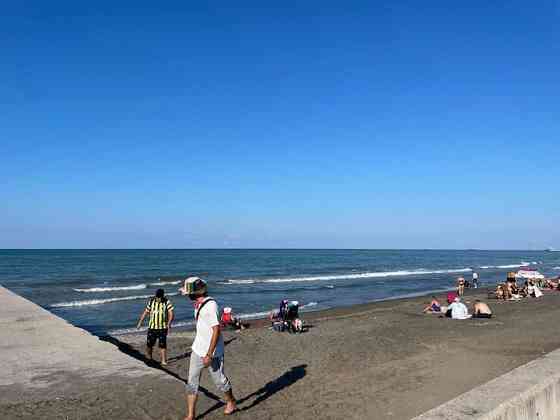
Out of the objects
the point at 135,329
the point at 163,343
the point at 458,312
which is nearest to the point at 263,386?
the point at 163,343

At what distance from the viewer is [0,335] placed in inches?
406

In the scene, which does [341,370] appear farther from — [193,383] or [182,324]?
[182,324]

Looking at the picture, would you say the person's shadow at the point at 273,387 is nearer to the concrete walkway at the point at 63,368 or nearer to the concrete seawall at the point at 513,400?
the concrete walkway at the point at 63,368

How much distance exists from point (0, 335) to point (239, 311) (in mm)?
A: 11350

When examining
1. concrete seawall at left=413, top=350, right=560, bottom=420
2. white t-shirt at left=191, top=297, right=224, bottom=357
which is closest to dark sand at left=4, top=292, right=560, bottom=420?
white t-shirt at left=191, top=297, right=224, bottom=357

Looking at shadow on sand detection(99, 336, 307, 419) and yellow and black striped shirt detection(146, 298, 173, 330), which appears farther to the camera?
yellow and black striped shirt detection(146, 298, 173, 330)

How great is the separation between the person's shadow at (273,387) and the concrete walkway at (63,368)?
2.93ft

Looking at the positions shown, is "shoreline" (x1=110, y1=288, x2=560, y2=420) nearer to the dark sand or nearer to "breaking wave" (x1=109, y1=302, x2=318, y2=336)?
the dark sand

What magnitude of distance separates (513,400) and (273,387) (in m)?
5.33

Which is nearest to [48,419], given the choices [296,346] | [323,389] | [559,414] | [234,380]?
[234,380]

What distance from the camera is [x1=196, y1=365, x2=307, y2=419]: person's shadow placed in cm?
640

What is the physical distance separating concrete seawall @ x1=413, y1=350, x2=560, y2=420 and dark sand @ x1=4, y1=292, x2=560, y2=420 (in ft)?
10.2

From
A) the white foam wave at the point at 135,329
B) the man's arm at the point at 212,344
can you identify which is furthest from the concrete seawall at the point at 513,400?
the white foam wave at the point at 135,329

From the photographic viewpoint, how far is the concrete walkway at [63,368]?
6.34 meters
